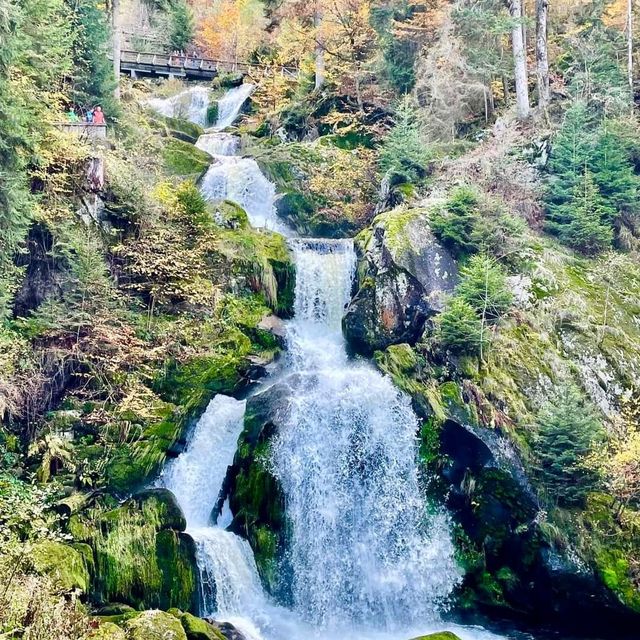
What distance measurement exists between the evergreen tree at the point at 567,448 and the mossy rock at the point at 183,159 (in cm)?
1590

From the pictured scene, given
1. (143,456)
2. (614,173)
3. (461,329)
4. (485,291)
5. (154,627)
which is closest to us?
(154,627)

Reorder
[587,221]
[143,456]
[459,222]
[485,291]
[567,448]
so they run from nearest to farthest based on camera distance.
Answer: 1. [567,448]
2. [143,456]
3. [485,291]
4. [459,222]
5. [587,221]

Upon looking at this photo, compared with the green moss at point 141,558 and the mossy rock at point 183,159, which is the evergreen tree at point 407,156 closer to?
the mossy rock at point 183,159

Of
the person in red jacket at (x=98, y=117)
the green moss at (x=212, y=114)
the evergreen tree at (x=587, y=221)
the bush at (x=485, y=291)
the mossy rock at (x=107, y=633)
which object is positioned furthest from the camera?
the green moss at (x=212, y=114)

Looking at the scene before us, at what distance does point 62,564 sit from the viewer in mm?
9352

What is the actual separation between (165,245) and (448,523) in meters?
9.92

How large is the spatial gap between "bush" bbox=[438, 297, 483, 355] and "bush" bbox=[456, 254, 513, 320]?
1.10 feet

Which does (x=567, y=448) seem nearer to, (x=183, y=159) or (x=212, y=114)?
(x=183, y=159)

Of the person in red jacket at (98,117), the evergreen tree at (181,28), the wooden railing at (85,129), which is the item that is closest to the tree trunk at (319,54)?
the person in red jacket at (98,117)

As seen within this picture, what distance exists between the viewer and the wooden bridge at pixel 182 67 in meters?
32.4

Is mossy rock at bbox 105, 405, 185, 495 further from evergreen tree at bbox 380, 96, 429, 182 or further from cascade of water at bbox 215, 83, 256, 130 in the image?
cascade of water at bbox 215, 83, 256, 130

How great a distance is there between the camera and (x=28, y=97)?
42.1ft

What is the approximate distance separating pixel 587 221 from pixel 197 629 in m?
14.8

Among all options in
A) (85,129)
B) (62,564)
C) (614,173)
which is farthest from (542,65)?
(62,564)
